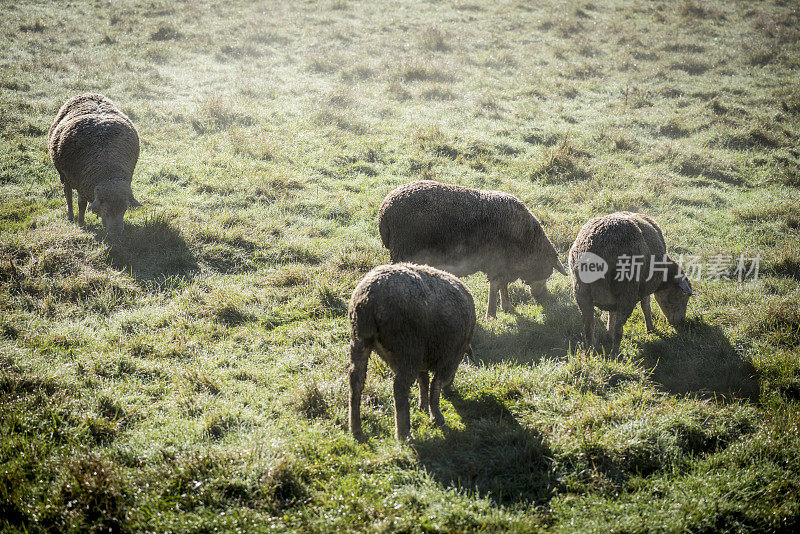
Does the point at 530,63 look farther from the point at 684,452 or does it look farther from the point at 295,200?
the point at 684,452

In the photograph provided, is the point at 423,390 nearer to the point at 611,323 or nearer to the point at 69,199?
the point at 611,323

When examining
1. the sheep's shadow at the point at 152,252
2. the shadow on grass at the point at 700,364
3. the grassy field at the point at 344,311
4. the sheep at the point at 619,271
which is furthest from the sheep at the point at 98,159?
the shadow on grass at the point at 700,364

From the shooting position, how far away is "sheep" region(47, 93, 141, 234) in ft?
27.1

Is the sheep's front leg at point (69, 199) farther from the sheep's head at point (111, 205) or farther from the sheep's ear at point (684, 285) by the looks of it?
the sheep's ear at point (684, 285)

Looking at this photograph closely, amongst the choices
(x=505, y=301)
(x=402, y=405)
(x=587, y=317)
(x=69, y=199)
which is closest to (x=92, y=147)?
(x=69, y=199)

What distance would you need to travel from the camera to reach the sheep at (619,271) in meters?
6.27

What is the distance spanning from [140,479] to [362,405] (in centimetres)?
195

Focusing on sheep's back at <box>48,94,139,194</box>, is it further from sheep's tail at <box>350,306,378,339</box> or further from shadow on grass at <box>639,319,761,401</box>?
shadow on grass at <box>639,319,761,401</box>

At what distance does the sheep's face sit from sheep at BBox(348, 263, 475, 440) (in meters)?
3.27

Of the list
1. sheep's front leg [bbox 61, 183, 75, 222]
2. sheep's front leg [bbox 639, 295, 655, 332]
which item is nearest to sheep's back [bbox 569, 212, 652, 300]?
sheep's front leg [bbox 639, 295, 655, 332]

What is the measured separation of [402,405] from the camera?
4.70 meters

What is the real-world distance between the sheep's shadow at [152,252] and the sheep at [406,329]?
3853 millimetres

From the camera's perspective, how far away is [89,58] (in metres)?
15.9

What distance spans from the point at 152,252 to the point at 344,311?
316 centimetres
